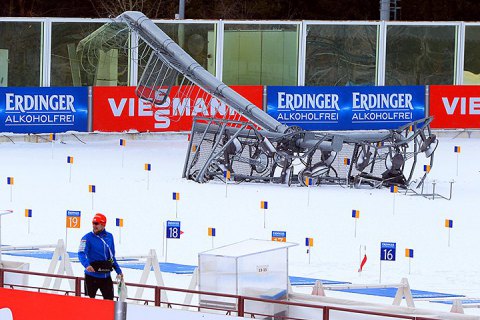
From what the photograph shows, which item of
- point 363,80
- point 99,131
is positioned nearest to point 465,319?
point 99,131

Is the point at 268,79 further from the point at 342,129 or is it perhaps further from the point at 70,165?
the point at 70,165

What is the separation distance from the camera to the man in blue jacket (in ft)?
51.9

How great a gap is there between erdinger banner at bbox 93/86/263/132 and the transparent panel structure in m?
18.9

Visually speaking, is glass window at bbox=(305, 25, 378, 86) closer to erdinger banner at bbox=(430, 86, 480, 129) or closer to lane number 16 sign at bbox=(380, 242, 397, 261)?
erdinger banner at bbox=(430, 86, 480, 129)

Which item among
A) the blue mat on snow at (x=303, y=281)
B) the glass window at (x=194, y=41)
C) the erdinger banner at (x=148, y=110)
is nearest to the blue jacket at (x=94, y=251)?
the blue mat on snow at (x=303, y=281)

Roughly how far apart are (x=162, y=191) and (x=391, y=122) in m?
11.0

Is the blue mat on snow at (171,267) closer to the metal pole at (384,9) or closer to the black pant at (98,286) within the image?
the black pant at (98,286)

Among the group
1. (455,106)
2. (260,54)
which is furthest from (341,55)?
(455,106)

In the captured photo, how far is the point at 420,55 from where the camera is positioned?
38.8 metres

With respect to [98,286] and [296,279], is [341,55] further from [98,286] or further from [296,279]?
[98,286]

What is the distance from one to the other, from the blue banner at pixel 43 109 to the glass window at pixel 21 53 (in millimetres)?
1260

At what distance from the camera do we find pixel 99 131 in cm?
3531

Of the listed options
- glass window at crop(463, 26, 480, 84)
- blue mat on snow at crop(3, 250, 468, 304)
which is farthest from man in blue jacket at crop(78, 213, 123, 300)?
glass window at crop(463, 26, 480, 84)

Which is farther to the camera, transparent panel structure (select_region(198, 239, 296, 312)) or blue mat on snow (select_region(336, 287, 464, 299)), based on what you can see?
blue mat on snow (select_region(336, 287, 464, 299))
